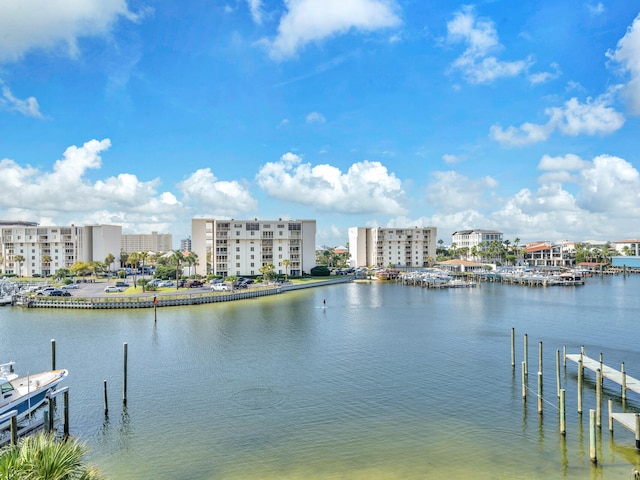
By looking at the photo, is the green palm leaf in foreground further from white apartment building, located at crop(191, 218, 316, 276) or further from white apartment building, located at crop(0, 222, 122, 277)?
white apartment building, located at crop(0, 222, 122, 277)

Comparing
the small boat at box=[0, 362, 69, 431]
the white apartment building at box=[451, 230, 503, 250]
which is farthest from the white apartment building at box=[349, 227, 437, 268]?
the small boat at box=[0, 362, 69, 431]

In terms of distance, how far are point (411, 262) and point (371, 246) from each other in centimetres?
1502

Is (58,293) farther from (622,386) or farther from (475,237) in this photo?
(475,237)

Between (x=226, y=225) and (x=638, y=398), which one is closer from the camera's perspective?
(x=638, y=398)

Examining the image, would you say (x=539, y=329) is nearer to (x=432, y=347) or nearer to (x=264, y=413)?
(x=432, y=347)

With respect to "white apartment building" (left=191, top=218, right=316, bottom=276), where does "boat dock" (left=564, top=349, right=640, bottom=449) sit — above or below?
below

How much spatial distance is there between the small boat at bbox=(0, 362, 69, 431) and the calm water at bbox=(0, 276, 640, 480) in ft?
8.33

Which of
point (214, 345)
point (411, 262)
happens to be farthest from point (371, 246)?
point (214, 345)

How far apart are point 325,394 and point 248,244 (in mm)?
78340

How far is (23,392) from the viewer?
73.2 feet

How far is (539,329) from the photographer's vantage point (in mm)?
48781

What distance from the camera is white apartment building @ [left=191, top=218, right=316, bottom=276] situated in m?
103

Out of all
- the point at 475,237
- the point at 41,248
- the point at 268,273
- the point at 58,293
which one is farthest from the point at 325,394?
the point at 475,237

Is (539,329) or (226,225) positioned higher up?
(226,225)
